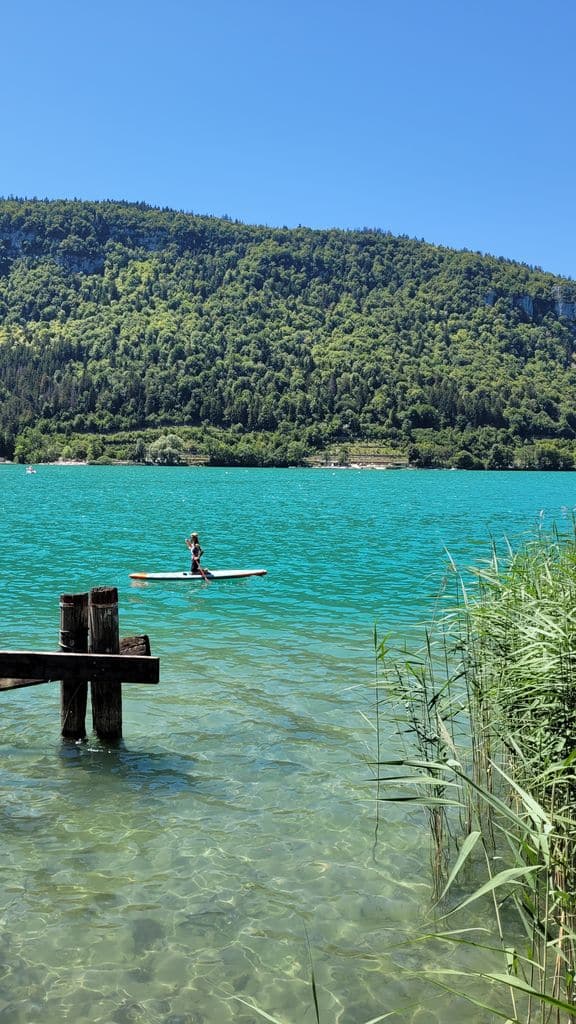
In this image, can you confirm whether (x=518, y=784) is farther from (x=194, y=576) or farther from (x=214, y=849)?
(x=194, y=576)

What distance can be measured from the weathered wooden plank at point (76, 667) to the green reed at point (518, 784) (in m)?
2.78

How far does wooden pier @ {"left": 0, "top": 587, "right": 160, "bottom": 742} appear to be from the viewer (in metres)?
9.19

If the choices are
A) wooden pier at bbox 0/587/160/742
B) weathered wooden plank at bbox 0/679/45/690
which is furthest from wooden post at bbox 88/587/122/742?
weathered wooden plank at bbox 0/679/45/690

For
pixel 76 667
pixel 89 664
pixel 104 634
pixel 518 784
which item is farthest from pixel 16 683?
pixel 518 784

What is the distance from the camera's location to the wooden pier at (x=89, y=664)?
362 inches

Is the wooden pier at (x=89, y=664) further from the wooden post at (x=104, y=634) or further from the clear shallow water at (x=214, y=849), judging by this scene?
the clear shallow water at (x=214, y=849)

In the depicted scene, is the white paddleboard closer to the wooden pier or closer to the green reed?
the wooden pier

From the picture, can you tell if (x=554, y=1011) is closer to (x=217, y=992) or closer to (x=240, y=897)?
(x=217, y=992)

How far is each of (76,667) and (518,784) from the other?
550 centimetres

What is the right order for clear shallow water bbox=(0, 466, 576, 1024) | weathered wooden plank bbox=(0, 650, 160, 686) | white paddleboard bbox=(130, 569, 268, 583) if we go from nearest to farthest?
clear shallow water bbox=(0, 466, 576, 1024) < weathered wooden plank bbox=(0, 650, 160, 686) < white paddleboard bbox=(130, 569, 268, 583)

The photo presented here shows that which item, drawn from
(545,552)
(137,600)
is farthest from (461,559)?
(545,552)

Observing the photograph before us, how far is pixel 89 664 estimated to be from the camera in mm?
9312

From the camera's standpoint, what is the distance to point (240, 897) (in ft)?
22.6

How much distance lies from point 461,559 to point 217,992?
1207 inches
